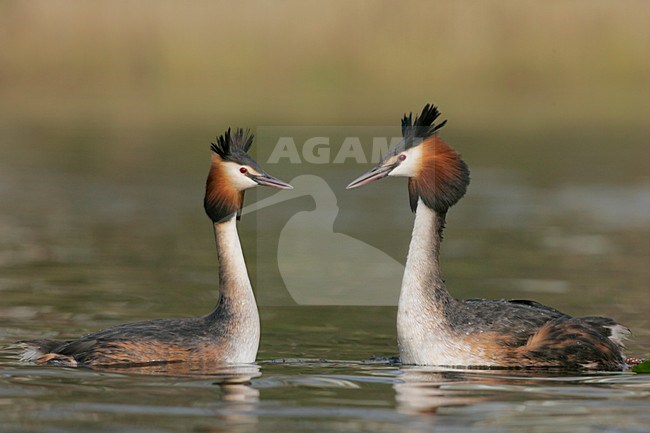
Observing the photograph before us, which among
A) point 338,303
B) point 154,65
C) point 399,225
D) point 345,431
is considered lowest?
point 345,431

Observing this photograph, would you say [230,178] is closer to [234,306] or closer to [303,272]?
[234,306]

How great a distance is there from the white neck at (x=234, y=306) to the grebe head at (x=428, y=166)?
1.23 m

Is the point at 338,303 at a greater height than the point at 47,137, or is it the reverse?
the point at 47,137

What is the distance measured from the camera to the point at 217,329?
12977 mm

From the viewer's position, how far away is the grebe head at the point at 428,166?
13344 mm

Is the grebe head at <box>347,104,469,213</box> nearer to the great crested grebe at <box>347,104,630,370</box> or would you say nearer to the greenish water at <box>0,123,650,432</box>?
the great crested grebe at <box>347,104,630,370</box>

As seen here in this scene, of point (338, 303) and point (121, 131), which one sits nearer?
point (338, 303)

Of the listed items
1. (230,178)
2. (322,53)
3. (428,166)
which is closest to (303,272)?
(428,166)

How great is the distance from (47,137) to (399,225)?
13476mm

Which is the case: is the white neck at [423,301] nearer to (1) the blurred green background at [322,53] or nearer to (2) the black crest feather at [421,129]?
(2) the black crest feather at [421,129]

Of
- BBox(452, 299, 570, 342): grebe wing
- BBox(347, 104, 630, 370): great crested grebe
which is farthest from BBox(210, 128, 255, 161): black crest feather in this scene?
BBox(452, 299, 570, 342): grebe wing

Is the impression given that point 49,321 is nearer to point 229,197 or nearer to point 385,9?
point 229,197

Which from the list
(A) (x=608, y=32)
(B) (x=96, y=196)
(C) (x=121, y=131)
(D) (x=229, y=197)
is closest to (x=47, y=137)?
(C) (x=121, y=131)

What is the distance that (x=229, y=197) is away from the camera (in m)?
13.2
